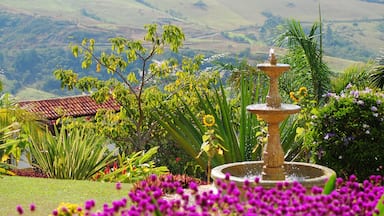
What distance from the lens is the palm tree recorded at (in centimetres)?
1534

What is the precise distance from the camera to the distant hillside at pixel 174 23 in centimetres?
8506

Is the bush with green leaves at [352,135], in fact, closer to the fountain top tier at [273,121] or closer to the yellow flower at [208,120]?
the yellow flower at [208,120]

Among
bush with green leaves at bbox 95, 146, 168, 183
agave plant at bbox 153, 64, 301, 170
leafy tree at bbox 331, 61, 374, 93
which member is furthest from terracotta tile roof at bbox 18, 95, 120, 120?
agave plant at bbox 153, 64, 301, 170

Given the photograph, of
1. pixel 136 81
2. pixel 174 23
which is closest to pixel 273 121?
pixel 136 81

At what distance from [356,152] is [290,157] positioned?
2997mm

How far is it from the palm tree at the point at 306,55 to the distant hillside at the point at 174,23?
4634cm

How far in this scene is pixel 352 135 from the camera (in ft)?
30.8

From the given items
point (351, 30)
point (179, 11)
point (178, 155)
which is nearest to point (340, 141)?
point (178, 155)

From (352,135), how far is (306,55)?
20.4ft

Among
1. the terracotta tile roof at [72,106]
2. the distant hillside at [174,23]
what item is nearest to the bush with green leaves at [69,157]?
the terracotta tile roof at [72,106]

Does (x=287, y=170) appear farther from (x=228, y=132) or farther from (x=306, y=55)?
(x=306, y=55)

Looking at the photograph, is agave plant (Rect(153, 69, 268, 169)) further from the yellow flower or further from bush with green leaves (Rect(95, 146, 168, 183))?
bush with green leaves (Rect(95, 146, 168, 183))

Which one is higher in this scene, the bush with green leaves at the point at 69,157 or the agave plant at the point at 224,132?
the agave plant at the point at 224,132

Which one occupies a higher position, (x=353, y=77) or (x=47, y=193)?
(x=353, y=77)
